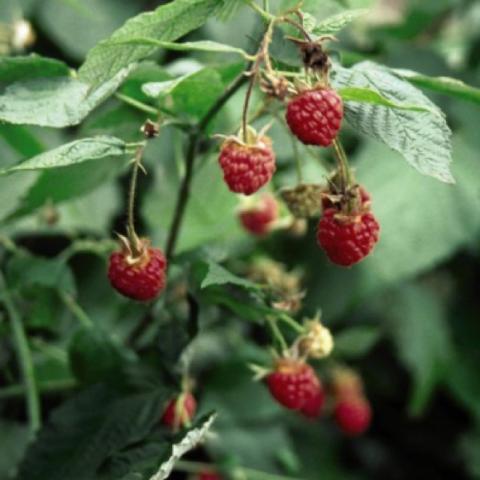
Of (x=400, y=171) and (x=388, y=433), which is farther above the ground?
(x=400, y=171)

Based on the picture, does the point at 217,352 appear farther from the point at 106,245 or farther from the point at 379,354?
the point at 379,354

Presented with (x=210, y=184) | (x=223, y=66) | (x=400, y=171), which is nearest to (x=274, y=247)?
(x=400, y=171)

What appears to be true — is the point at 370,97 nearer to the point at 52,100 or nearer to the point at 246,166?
the point at 246,166

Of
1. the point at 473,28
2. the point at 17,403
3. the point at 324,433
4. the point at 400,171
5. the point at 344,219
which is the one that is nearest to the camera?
the point at 344,219

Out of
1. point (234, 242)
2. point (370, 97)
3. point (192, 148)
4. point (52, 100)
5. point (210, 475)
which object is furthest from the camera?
point (234, 242)

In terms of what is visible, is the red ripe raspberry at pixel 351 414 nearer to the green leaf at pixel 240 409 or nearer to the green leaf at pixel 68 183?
the green leaf at pixel 240 409

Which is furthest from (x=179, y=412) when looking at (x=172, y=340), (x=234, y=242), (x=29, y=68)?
(x=234, y=242)
